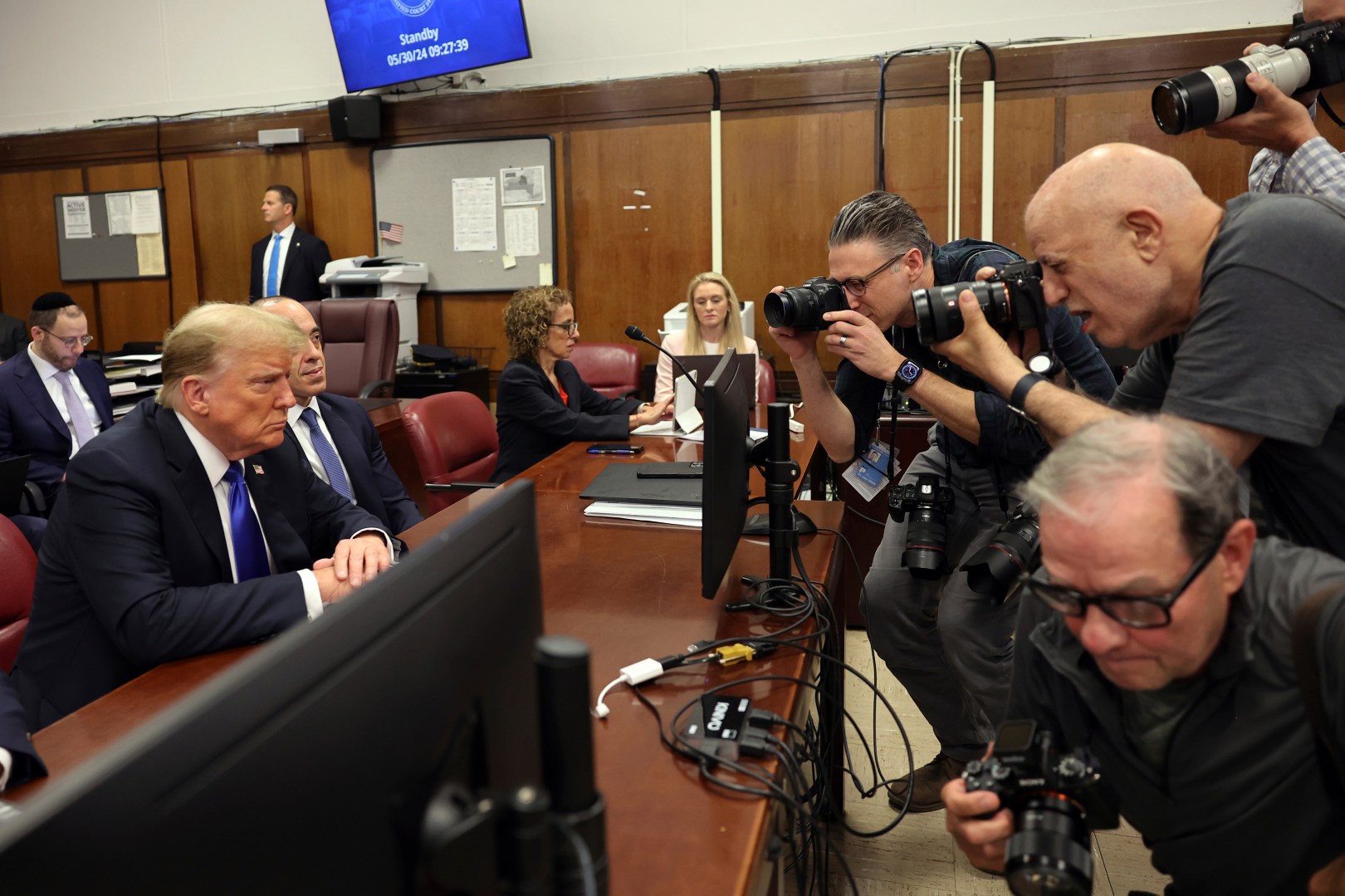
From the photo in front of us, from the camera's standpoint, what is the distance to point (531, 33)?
605 cm

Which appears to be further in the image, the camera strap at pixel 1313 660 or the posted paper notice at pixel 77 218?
the posted paper notice at pixel 77 218

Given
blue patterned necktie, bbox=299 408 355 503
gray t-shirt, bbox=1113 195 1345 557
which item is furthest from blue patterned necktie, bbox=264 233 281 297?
gray t-shirt, bbox=1113 195 1345 557

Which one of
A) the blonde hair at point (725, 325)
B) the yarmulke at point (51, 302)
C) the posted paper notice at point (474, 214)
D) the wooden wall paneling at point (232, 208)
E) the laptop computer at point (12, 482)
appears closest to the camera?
the laptop computer at point (12, 482)

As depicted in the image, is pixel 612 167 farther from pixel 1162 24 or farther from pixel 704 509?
pixel 704 509

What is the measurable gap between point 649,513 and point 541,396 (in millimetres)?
1330

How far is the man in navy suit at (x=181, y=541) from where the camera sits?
1.45 m

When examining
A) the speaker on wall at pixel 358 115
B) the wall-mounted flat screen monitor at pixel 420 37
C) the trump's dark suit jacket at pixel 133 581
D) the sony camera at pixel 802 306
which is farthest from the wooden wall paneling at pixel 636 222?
the trump's dark suit jacket at pixel 133 581

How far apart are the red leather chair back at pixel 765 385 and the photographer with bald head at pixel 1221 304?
7.88 feet

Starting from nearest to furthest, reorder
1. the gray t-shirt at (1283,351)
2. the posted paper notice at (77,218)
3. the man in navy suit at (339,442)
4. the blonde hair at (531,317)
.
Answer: the gray t-shirt at (1283,351)
the man in navy suit at (339,442)
the blonde hair at (531,317)
the posted paper notice at (77,218)

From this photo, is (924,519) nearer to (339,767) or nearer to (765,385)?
(339,767)

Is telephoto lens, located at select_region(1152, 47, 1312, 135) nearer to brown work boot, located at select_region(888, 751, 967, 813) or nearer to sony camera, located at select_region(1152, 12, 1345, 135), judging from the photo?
sony camera, located at select_region(1152, 12, 1345, 135)

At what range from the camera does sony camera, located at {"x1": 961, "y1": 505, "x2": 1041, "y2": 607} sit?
69.7 inches

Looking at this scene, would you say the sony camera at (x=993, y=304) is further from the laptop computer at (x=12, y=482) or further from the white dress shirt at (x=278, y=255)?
the white dress shirt at (x=278, y=255)

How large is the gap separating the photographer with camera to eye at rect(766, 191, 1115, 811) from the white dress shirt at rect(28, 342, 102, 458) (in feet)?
10.5
